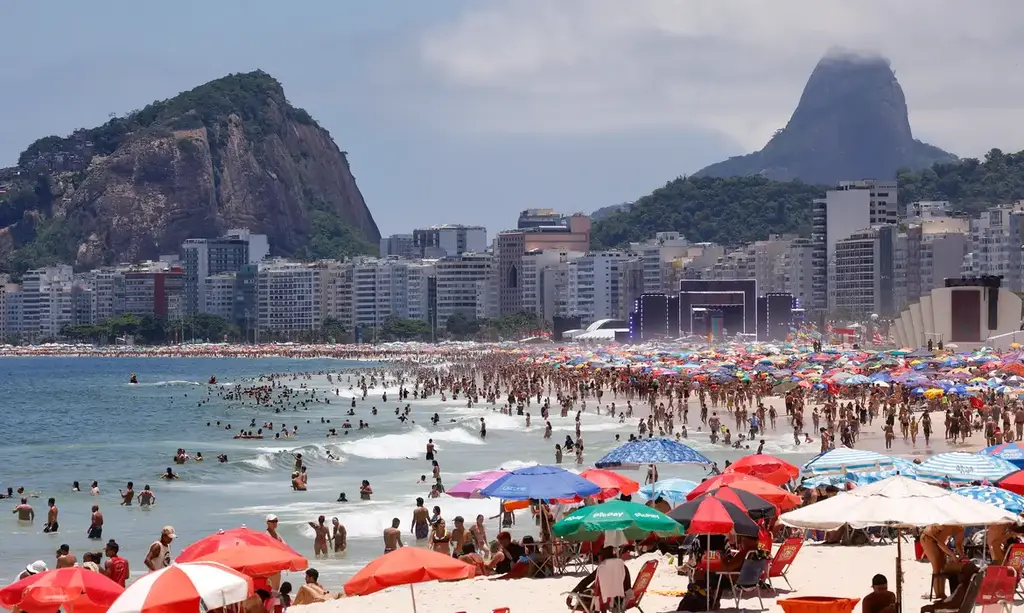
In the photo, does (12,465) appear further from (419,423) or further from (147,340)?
(147,340)

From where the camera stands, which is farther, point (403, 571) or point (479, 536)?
point (479, 536)

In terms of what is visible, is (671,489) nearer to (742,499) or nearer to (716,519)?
(742,499)

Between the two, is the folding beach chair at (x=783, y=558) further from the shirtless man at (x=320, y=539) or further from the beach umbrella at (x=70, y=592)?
the shirtless man at (x=320, y=539)

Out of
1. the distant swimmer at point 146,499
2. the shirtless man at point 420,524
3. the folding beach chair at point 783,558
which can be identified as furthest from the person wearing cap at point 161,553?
the distant swimmer at point 146,499

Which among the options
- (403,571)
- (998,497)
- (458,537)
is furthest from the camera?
(458,537)

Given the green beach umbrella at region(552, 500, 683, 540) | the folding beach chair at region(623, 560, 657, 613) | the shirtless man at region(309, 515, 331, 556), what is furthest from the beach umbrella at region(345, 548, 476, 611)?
the shirtless man at region(309, 515, 331, 556)

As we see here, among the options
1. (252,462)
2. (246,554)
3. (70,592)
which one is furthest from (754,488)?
(252,462)

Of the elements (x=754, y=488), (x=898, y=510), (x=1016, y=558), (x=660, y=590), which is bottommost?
(x=660, y=590)
